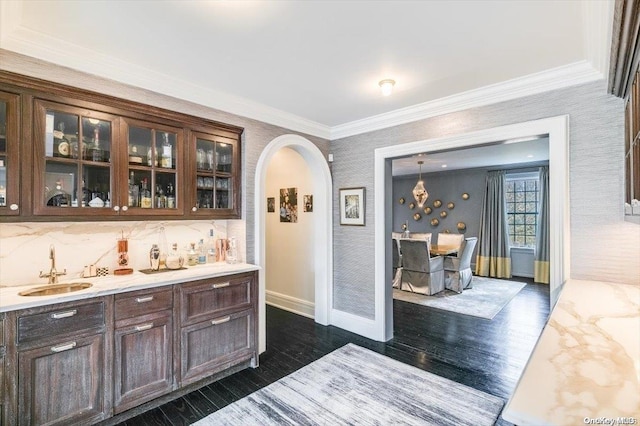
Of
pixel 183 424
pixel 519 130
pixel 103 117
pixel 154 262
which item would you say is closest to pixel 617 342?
pixel 519 130

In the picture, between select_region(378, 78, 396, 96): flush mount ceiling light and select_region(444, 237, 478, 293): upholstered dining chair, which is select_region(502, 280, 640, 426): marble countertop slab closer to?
select_region(378, 78, 396, 96): flush mount ceiling light

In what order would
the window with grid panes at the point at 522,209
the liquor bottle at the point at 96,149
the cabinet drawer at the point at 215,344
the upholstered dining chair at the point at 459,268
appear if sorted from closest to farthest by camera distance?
the liquor bottle at the point at 96,149 → the cabinet drawer at the point at 215,344 → the upholstered dining chair at the point at 459,268 → the window with grid panes at the point at 522,209

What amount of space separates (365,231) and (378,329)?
46.1 inches

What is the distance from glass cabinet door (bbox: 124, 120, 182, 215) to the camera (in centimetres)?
250

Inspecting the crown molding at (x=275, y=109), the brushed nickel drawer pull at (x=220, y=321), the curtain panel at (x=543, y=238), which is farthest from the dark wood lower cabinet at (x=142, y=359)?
the curtain panel at (x=543, y=238)

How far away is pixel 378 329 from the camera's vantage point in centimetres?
366

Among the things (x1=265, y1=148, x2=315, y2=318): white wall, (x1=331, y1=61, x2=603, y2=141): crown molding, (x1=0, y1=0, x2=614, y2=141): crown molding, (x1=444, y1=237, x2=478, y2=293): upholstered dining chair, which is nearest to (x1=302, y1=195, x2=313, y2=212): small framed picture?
(x1=265, y1=148, x2=315, y2=318): white wall

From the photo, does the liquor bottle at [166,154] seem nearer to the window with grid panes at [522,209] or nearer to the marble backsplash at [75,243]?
the marble backsplash at [75,243]

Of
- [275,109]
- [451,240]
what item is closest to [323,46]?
[275,109]

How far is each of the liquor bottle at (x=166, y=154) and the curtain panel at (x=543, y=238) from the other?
23.4 feet

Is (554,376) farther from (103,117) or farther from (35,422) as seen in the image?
(103,117)

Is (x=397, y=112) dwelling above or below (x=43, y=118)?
above

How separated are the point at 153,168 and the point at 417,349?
10.5ft

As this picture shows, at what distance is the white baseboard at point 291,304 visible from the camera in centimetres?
450
